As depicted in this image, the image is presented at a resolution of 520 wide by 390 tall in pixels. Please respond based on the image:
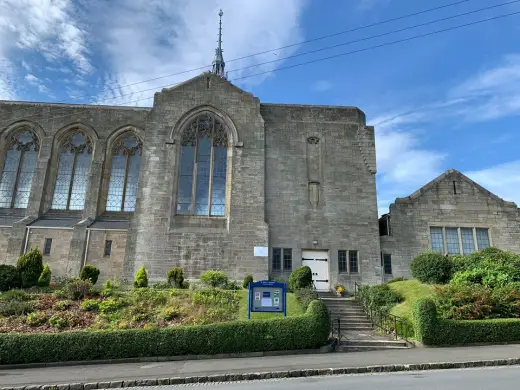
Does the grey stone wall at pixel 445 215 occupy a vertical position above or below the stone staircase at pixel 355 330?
above

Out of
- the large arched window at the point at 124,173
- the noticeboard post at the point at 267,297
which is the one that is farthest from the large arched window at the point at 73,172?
the noticeboard post at the point at 267,297

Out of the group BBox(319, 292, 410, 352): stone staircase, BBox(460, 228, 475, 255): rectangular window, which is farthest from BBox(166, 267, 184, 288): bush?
BBox(460, 228, 475, 255): rectangular window

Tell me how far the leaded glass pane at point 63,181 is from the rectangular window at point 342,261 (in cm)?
1824

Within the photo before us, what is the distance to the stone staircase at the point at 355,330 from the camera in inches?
586

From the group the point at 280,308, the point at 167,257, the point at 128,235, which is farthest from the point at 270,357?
the point at 128,235

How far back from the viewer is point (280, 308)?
52.8 ft

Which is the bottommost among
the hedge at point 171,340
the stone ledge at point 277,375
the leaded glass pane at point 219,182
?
the stone ledge at point 277,375

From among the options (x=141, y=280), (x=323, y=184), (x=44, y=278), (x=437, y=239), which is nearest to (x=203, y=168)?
(x=323, y=184)

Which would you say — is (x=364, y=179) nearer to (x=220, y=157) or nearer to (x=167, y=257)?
(x=220, y=157)

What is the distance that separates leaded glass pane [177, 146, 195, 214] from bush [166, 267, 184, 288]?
4.50m

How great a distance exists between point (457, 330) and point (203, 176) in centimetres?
1697

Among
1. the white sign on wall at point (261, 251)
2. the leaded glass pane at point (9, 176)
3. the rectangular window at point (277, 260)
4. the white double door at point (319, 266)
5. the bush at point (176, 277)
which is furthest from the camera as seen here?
the leaded glass pane at point (9, 176)

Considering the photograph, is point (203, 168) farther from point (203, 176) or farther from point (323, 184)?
point (323, 184)

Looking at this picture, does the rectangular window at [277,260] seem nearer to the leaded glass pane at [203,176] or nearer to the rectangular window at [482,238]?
the leaded glass pane at [203,176]
